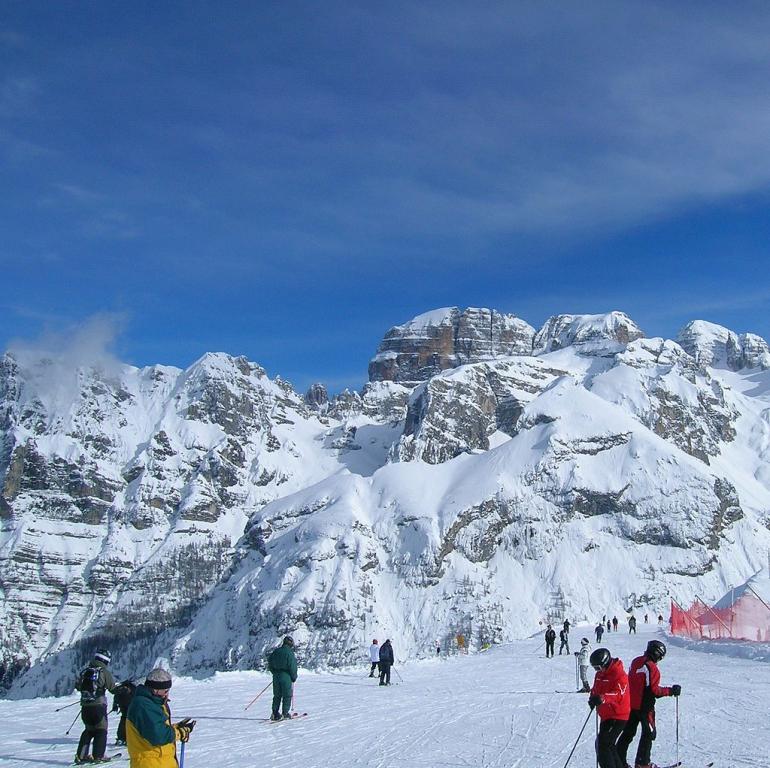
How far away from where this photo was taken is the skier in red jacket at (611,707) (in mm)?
12414

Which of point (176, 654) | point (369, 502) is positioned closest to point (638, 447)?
point (369, 502)

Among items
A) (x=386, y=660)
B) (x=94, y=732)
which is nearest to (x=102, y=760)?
(x=94, y=732)

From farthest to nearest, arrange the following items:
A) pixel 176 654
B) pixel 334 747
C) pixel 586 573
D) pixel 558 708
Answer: pixel 176 654
pixel 586 573
pixel 558 708
pixel 334 747

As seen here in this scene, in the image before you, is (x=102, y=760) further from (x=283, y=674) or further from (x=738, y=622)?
(x=738, y=622)

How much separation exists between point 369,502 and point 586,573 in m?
44.8

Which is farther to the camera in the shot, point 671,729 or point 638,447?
point 638,447

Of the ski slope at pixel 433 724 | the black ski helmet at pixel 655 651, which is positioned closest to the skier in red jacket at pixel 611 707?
the black ski helmet at pixel 655 651

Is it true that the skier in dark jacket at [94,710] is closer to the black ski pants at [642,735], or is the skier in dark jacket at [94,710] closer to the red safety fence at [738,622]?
the black ski pants at [642,735]

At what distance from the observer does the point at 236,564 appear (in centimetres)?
18388

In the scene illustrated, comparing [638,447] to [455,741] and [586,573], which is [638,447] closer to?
[586,573]

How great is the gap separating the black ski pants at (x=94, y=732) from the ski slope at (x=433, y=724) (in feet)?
2.63

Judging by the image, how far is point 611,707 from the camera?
12.4 m

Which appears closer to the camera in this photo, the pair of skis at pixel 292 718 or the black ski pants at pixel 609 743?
the black ski pants at pixel 609 743

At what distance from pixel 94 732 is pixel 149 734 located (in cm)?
705
